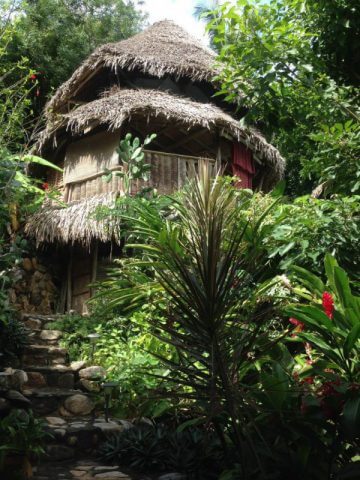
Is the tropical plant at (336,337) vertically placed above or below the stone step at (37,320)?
below

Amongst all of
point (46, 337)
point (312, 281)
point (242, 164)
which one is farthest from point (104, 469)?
point (242, 164)

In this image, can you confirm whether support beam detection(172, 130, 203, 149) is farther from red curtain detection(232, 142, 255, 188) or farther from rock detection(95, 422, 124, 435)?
rock detection(95, 422, 124, 435)

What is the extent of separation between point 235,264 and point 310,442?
0.90 m

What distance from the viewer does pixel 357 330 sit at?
7.14ft

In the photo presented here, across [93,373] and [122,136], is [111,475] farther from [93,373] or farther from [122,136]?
[122,136]

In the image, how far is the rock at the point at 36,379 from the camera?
5.30 meters

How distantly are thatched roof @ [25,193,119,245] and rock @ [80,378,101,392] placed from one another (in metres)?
2.77

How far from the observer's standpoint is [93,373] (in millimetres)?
5312

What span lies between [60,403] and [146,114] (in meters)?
5.29

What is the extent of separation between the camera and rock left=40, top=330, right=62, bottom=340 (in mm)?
6562

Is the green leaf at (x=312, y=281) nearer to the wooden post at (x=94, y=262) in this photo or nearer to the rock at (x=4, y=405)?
the rock at (x=4, y=405)

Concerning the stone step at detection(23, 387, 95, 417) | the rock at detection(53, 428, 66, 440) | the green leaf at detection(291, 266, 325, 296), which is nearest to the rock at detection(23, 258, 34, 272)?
the stone step at detection(23, 387, 95, 417)

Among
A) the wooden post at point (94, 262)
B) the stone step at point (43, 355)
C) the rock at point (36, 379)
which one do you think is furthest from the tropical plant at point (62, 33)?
the rock at point (36, 379)

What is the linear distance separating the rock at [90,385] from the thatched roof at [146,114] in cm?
436
